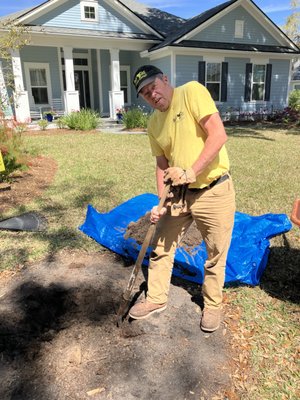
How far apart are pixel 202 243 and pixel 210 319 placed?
3.37ft

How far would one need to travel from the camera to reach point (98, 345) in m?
2.32

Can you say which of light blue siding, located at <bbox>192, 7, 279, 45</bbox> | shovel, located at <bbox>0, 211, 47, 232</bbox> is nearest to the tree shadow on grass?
shovel, located at <bbox>0, 211, 47, 232</bbox>

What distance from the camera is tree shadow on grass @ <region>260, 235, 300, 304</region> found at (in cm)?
297

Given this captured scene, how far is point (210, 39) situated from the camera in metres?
15.6

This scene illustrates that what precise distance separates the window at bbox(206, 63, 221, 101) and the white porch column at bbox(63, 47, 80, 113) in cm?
596

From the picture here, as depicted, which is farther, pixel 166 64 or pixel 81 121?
pixel 166 64

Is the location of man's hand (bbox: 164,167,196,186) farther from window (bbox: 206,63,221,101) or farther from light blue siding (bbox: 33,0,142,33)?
window (bbox: 206,63,221,101)

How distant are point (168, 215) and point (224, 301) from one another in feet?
3.19

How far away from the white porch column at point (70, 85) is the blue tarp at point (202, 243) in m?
11.3

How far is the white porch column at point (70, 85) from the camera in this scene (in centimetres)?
1428

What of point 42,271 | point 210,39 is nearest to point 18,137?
point 42,271

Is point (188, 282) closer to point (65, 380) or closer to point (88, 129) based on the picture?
point (65, 380)

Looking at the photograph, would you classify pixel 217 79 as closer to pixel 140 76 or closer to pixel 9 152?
pixel 9 152

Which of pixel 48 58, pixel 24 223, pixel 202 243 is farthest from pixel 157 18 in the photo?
pixel 202 243
